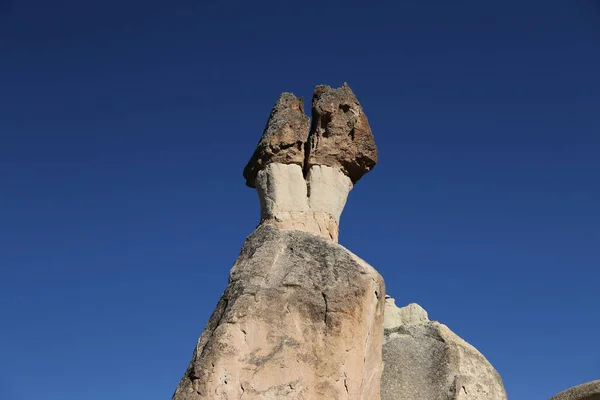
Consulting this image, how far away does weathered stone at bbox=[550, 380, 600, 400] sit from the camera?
10.6m

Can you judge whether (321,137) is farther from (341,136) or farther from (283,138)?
(283,138)

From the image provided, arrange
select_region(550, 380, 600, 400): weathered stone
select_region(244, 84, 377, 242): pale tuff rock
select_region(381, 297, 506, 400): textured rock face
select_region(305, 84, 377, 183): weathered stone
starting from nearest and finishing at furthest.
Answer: select_region(244, 84, 377, 242): pale tuff rock < select_region(305, 84, 377, 183): weathered stone < select_region(550, 380, 600, 400): weathered stone < select_region(381, 297, 506, 400): textured rock face

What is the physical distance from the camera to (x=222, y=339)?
7.74 metres

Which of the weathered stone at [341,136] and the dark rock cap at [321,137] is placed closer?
the dark rock cap at [321,137]

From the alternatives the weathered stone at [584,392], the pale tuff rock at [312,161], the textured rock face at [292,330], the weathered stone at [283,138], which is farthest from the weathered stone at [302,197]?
the weathered stone at [584,392]

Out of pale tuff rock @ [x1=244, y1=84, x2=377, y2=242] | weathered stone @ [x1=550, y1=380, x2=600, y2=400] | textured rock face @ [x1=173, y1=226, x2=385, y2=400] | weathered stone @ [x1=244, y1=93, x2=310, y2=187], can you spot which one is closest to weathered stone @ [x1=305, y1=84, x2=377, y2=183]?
pale tuff rock @ [x1=244, y1=84, x2=377, y2=242]

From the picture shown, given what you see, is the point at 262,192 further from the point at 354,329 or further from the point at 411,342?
the point at 411,342

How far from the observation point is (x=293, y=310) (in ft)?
26.2

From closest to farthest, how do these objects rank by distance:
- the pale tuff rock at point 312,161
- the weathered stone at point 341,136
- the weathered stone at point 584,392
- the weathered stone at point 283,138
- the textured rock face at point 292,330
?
1. the textured rock face at point 292,330
2. the pale tuff rock at point 312,161
3. the weathered stone at point 283,138
4. the weathered stone at point 341,136
5. the weathered stone at point 584,392

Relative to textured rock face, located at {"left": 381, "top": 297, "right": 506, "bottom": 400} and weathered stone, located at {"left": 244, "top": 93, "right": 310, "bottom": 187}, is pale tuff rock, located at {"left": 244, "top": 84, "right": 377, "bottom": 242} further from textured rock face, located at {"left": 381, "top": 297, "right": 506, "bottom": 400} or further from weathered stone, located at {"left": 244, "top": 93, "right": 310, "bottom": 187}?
textured rock face, located at {"left": 381, "top": 297, "right": 506, "bottom": 400}

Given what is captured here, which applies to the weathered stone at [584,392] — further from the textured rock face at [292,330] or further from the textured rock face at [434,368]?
the textured rock face at [292,330]

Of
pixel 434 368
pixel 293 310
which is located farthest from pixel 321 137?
pixel 434 368

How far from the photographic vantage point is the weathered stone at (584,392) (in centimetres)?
1059

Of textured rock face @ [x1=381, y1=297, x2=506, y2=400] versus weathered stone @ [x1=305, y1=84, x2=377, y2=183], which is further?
textured rock face @ [x1=381, y1=297, x2=506, y2=400]
